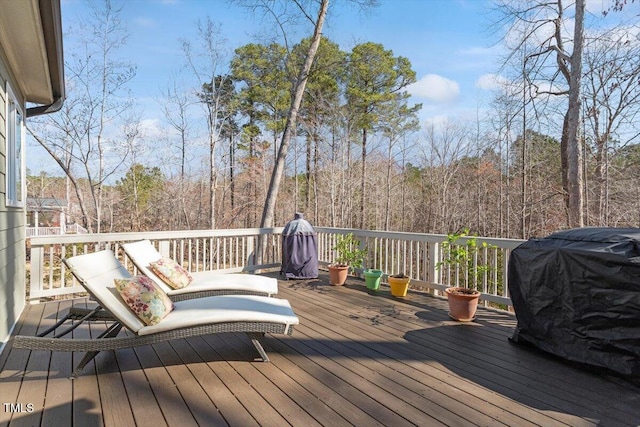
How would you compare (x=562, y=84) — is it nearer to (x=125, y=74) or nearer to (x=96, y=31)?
(x=125, y=74)

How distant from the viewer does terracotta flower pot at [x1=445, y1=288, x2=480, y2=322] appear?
383 centimetres

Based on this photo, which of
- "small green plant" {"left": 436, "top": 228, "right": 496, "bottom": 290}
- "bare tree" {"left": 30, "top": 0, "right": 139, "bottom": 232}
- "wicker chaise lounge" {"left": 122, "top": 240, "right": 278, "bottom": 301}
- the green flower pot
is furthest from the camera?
"bare tree" {"left": 30, "top": 0, "right": 139, "bottom": 232}

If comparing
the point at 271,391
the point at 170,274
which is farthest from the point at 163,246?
the point at 271,391

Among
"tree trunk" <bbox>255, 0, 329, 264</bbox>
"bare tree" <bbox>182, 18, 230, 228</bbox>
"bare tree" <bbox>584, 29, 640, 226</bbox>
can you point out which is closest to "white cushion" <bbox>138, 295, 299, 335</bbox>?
"tree trunk" <bbox>255, 0, 329, 264</bbox>

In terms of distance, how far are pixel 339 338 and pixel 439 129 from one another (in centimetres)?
1275

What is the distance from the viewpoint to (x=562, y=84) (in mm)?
8992

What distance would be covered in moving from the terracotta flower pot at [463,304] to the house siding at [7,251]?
4261 millimetres

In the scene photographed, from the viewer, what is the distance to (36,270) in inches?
175

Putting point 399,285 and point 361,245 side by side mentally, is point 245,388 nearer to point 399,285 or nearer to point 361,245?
point 399,285

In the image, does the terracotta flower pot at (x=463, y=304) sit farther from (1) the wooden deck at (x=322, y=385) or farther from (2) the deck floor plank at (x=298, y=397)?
(2) the deck floor plank at (x=298, y=397)

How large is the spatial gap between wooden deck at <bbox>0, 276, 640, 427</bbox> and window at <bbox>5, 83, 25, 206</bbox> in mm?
1448

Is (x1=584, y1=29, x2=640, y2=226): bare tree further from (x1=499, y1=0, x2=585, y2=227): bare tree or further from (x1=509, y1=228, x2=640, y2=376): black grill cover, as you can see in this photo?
(x1=509, y1=228, x2=640, y2=376): black grill cover

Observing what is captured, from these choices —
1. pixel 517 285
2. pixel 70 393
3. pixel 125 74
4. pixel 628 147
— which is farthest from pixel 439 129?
pixel 70 393

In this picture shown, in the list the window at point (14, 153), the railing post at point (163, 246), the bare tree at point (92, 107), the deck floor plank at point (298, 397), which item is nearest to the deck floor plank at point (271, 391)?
Answer: the deck floor plank at point (298, 397)
